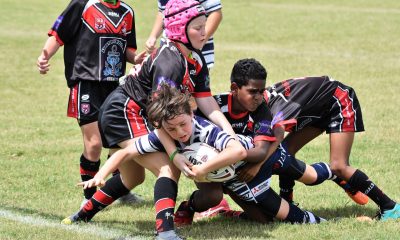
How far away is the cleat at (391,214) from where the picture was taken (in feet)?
18.9

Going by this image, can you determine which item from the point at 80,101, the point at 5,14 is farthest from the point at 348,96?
the point at 5,14

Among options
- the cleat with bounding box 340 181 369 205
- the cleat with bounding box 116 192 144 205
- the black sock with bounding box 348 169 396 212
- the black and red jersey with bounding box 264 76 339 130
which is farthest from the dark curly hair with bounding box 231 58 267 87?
the cleat with bounding box 116 192 144 205

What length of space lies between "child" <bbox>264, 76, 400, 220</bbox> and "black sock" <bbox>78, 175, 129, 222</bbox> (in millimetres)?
1236

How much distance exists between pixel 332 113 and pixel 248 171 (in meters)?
0.98

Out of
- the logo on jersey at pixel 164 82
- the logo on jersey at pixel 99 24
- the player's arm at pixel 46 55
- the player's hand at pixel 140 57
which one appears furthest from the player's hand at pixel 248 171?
the player's arm at pixel 46 55

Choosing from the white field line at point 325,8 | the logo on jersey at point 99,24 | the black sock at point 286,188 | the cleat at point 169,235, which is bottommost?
the white field line at point 325,8

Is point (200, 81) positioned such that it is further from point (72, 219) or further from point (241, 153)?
point (72, 219)

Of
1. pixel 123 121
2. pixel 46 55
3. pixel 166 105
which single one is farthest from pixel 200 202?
pixel 46 55

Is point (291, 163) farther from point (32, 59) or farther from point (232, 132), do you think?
point (32, 59)

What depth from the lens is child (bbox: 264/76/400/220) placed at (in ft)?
19.4

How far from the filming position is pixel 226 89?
12938mm

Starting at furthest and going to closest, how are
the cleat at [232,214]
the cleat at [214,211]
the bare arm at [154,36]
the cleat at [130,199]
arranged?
the cleat at [130,199] < the bare arm at [154,36] < the cleat at [214,211] < the cleat at [232,214]

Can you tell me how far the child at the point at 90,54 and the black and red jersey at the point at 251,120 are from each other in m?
1.11

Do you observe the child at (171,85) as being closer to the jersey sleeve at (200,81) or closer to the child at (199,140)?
the jersey sleeve at (200,81)
